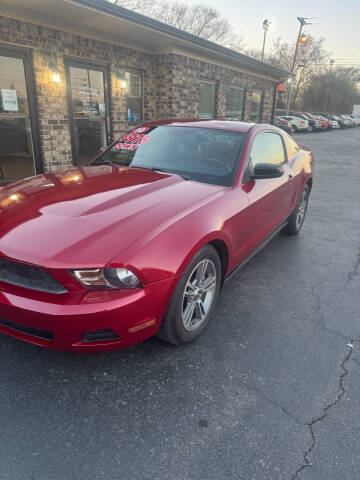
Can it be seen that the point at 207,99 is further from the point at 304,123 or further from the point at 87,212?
the point at 304,123

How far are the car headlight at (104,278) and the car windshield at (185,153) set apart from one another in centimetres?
135

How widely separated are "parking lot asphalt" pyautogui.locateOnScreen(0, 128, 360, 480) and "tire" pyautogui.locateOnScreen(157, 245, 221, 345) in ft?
0.51

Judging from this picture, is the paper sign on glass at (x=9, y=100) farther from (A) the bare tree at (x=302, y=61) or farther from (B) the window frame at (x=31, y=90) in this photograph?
(A) the bare tree at (x=302, y=61)

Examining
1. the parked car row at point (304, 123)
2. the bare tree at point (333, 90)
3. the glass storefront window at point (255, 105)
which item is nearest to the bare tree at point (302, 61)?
the bare tree at point (333, 90)

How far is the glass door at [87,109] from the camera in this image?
722 cm

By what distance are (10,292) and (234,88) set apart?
38.9ft

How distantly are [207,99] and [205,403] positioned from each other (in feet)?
34.0

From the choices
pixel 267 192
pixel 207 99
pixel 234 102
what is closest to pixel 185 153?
pixel 267 192

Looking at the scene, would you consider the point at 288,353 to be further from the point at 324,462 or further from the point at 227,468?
the point at 227,468

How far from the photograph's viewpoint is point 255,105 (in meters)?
13.7

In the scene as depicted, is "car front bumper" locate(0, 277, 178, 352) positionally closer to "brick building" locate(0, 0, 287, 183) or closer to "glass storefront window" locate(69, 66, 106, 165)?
"brick building" locate(0, 0, 287, 183)

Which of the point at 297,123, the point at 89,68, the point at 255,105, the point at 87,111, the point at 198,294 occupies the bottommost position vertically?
the point at 198,294

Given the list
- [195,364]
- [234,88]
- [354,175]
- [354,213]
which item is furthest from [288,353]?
[234,88]

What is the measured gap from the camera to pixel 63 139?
7164 mm
